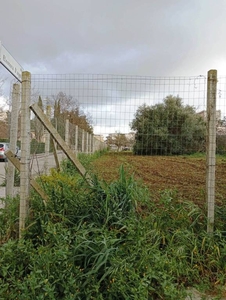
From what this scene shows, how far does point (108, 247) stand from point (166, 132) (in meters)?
4.23

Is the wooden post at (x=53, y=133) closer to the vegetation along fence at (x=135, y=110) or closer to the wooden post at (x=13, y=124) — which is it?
the vegetation along fence at (x=135, y=110)

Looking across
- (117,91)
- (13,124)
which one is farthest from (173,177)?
(13,124)

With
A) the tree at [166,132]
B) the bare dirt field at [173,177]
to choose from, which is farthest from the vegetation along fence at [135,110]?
the bare dirt field at [173,177]

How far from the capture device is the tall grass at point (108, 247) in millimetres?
1871

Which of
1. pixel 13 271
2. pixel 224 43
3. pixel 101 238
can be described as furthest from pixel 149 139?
pixel 13 271

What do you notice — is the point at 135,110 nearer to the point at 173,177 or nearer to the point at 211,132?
the point at 211,132

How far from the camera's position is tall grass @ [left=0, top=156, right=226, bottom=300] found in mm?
1871

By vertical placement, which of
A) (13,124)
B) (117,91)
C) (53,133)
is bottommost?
(53,133)

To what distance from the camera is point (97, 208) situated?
2732mm

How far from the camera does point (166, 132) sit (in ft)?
19.6

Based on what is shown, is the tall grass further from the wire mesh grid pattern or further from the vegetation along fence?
the wire mesh grid pattern

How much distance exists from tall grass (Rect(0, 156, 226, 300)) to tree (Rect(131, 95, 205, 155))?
3151mm

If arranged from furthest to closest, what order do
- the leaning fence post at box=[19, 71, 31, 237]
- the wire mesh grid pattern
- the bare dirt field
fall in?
the bare dirt field → the wire mesh grid pattern → the leaning fence post at box=[19, 71, 31, 237]

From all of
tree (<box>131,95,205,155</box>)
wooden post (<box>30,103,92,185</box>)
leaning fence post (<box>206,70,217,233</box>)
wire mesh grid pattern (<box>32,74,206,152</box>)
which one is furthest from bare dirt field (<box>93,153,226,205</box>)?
→ wooden post (<box>30,103,92,185</box>)
